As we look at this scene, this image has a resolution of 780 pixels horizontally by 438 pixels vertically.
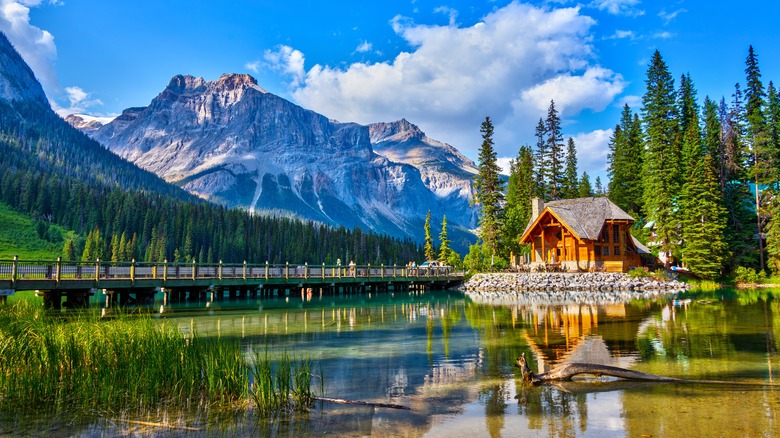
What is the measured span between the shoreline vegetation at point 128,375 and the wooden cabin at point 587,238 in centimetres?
4454

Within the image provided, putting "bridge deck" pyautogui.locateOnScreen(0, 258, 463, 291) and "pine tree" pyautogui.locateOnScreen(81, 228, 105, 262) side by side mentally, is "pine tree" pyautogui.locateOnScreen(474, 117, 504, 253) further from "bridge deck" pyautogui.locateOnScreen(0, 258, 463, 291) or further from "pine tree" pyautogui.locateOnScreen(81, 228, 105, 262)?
"pine tree" pyautogui.locateOnScreen(81, 228, 105, 262)

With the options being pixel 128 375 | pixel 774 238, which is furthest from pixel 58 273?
pixel 774 238

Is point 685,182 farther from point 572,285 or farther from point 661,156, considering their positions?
point 572,285

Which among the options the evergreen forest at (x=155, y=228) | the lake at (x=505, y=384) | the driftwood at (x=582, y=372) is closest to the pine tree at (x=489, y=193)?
the lake at (x=505, y=384)

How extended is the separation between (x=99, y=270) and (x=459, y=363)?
26287mm

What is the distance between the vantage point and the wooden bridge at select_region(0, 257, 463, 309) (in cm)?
2845

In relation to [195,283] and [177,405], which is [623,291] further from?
[177,405]

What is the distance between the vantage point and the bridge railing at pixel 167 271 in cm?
2825

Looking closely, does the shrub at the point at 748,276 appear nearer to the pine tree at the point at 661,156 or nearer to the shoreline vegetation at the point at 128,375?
the pine tree at the point at 661,156

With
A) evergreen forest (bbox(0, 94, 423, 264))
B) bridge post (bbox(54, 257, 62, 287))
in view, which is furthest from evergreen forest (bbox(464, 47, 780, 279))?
evergreen forest (bbox(0, 94, 423, 264))

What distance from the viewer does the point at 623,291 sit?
4394 centimetres

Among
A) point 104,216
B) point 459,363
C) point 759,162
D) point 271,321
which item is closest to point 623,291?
point 759,162

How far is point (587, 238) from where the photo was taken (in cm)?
4919

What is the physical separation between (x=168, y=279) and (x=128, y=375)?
27.9 meters
